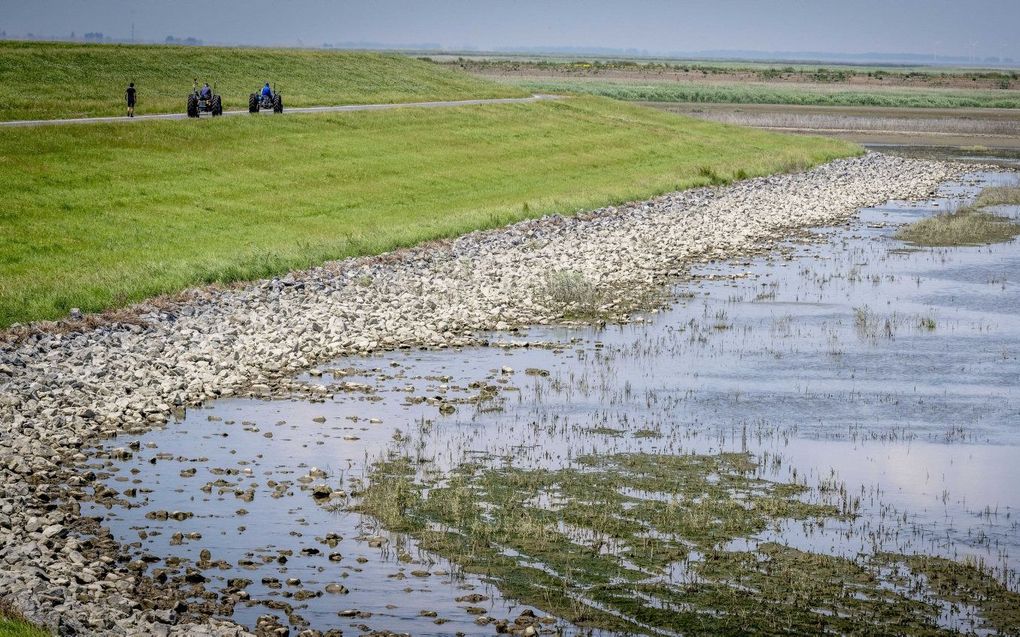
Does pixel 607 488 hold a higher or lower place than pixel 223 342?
lower

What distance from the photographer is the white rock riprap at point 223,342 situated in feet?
47.0

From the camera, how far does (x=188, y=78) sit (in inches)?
3285

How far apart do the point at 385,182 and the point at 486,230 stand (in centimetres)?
1015

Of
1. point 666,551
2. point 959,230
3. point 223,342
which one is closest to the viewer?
point 666,551

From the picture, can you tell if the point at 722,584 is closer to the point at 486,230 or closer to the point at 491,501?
the point at 491,501

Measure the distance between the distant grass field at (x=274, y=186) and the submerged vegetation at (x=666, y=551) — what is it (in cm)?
1368

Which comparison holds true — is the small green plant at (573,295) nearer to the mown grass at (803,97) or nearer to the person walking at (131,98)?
the person walking at (131,98)

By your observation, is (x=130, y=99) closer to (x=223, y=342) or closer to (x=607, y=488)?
(x=223, y=342)

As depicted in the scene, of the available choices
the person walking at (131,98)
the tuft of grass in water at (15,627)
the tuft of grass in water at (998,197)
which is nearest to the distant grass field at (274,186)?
the person walking at (131,98)

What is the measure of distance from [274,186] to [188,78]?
3790 centimetres

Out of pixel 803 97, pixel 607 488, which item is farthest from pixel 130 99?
pixel 803 97

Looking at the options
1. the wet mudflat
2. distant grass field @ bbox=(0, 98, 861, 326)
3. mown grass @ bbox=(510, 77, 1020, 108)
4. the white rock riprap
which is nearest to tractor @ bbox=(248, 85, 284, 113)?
distant grass field @ bbox=(0, 98, 861, 326)

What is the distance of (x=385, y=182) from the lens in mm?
54344

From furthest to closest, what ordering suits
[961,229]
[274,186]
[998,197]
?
[998,197] < [961,229] < [274,186]
